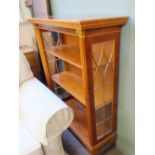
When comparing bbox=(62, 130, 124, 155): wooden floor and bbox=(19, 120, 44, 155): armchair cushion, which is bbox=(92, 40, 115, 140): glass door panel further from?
bbox=(19, 120, 44, 155): armchair cushion

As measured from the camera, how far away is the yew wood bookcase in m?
0.92

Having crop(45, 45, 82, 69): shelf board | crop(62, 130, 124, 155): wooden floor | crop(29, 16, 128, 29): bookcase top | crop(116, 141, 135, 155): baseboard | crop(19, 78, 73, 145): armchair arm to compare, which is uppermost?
crop(29, 16, 128, 29): bookcase top

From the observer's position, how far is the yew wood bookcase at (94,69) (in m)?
0.92

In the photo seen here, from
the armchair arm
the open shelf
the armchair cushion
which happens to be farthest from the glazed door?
the armchair cushion

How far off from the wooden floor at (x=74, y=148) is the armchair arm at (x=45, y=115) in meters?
0.50

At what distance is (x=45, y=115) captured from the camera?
1.00m

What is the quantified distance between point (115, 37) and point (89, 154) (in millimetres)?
943

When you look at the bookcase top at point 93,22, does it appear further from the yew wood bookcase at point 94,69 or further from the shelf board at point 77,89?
the shelf board at point 77,89

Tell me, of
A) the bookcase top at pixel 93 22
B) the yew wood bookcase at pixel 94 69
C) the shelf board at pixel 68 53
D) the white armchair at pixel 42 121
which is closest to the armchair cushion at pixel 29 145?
the white armchair at pixel 42 121

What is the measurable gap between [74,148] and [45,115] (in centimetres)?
66

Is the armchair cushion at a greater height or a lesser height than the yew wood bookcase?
lesser

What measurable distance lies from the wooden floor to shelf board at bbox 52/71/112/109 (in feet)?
1.56

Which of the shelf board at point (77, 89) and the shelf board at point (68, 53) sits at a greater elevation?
A: the shelf board at point (68, 53)

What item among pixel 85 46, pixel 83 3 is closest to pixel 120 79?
pixel 85 46
